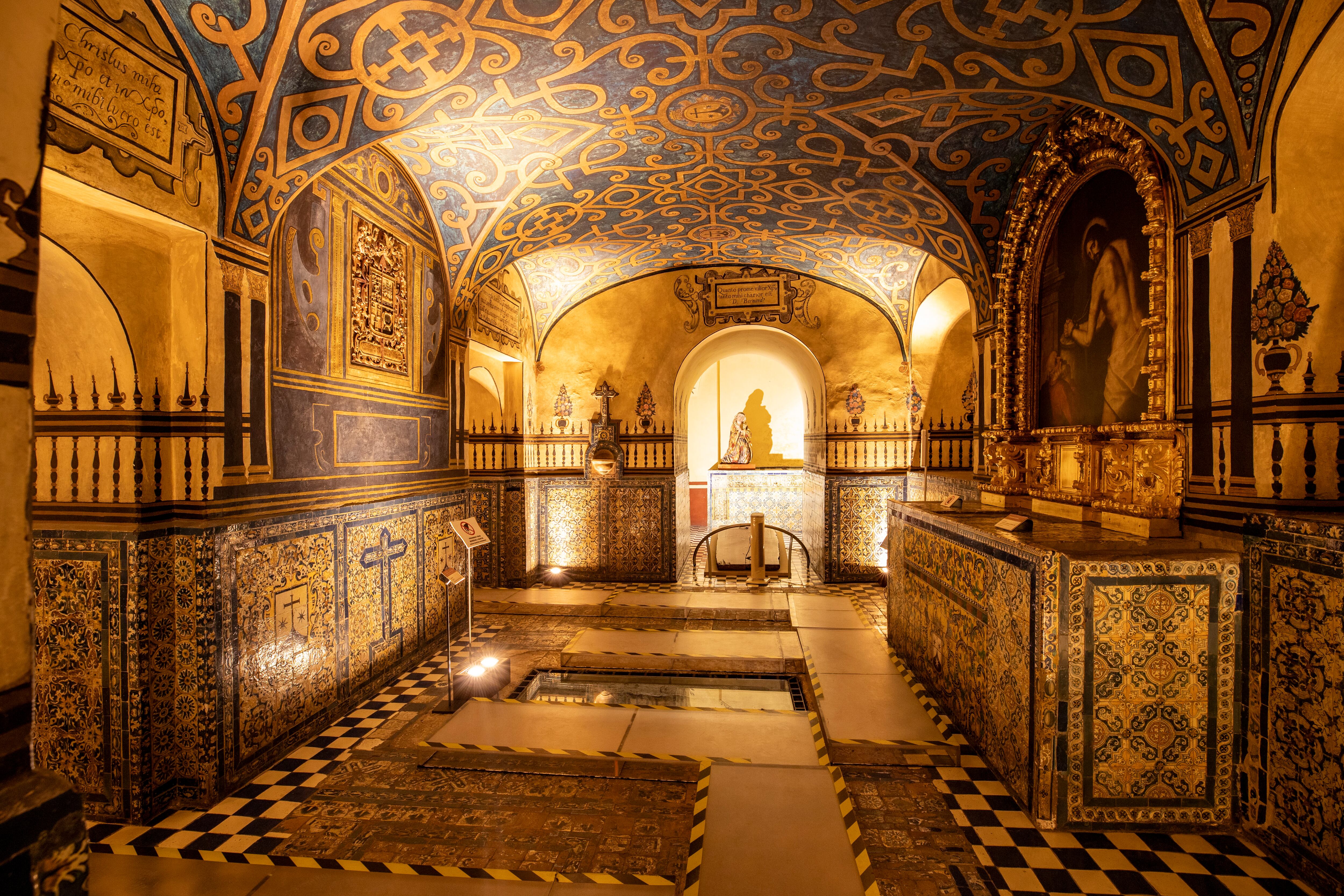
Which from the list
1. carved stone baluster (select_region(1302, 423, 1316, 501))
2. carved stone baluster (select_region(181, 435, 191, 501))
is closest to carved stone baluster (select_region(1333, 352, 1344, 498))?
carved stone baluster (select_region(1302, 423, 1316, 501))

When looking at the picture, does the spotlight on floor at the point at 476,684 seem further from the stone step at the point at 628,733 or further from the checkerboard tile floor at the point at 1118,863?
the checkerboard tile floor at the point at 1118,863

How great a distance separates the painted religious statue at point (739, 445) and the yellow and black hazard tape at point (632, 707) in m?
9.22

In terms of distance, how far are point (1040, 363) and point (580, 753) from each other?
4.96m

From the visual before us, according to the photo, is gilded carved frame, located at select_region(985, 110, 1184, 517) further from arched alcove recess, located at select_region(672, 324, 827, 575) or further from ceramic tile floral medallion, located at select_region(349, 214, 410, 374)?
ceramic tile floral medallion, located at select_region(349, 214, 410, 374)

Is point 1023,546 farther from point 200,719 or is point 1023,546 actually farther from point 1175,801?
point 200,719

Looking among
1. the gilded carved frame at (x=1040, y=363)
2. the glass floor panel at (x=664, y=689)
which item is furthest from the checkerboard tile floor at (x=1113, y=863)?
the glass floor panel at (x=664, y=689)

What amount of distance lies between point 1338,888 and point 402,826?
432cm

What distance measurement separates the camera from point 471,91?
4.39m

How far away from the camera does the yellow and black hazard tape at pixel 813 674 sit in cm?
499

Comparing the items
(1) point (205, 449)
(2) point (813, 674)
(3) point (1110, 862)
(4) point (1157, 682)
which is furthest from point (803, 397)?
(1) point (205, 449)

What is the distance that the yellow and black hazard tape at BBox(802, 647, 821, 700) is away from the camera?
4.99 meters

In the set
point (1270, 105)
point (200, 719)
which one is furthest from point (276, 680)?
point (1270, 105)

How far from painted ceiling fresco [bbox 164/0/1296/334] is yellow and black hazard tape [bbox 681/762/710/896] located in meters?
4.24

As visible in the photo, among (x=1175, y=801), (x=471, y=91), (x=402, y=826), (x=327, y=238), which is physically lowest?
(x=402, y=826)
